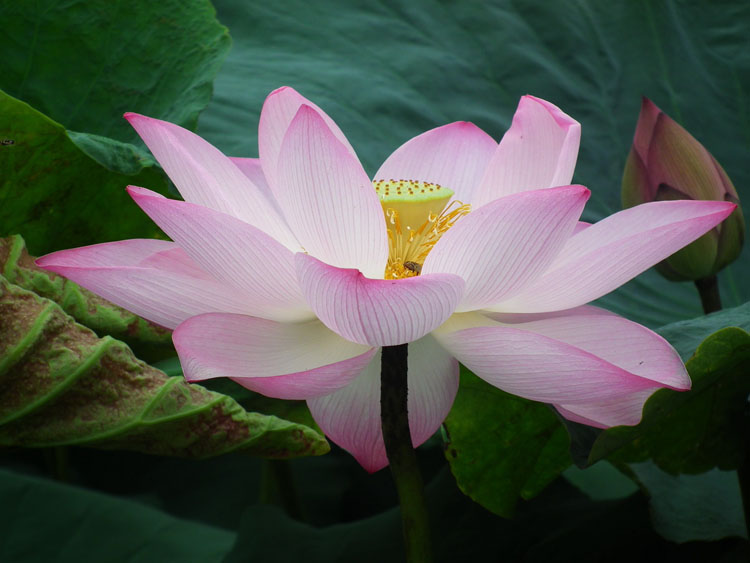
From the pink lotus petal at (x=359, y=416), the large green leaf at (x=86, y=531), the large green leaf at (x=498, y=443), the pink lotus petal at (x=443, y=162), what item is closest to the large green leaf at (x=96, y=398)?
the pink lotus petal at (x=359, y=416)

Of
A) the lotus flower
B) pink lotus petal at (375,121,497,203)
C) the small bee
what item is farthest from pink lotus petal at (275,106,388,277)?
pink lotus petal at (375,121,497,203)

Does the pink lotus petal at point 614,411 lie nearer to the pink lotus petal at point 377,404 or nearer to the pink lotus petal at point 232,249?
the pink lotus petal at point 377,404

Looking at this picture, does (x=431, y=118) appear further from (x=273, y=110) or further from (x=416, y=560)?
(x=416, y=560)

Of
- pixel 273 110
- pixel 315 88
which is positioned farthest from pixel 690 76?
pixel 273 110

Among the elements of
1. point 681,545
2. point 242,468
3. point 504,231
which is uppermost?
point 504,231

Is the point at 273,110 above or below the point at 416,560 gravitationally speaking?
above

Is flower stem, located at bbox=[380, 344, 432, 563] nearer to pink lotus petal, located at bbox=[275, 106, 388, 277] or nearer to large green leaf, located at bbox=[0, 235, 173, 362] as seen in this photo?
pink lotus petal, located at bbox=[275, 106, 388, 277]
